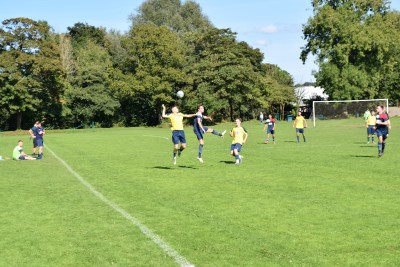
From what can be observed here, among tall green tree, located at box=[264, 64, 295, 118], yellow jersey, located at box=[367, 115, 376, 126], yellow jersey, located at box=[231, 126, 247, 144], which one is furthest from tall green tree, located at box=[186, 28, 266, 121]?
yellow jersey, located at box=[231, 126, 247, 144]

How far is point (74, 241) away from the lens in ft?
26.5

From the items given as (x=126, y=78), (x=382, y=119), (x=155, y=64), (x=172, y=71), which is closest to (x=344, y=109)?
(x=172, y=71)

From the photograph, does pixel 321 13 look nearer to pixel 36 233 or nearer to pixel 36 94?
pixel 36 94

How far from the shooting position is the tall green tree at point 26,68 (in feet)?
212

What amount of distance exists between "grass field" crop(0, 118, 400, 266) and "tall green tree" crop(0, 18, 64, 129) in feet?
164

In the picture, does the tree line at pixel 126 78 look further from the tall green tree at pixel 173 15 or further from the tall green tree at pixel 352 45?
the tall green tree at pixel 352 45

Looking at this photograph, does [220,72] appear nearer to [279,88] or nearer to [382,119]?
[279,88]

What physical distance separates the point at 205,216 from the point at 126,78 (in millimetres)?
63347

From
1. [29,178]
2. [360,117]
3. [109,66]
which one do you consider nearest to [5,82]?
[109,66]

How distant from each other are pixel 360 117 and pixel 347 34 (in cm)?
1703

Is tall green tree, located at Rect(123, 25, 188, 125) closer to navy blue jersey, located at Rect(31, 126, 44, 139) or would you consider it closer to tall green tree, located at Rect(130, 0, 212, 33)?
tall green tree, located at Rect(130, 0, 212, 33)

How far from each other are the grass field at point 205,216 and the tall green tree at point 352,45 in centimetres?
5911

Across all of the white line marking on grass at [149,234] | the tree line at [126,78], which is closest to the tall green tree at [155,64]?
the tree line at [126,78]

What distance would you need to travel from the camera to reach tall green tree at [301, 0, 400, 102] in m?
73.7
